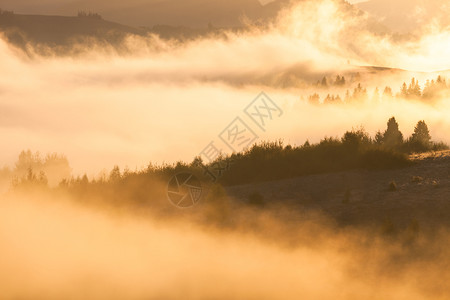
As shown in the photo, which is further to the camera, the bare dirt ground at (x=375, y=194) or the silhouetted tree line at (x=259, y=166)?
the silhouetted tree line at (x=259, y=166)

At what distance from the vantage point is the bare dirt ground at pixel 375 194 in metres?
13.1

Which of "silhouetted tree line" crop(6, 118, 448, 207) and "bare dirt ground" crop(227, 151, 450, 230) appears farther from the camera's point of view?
"silhouetted tree line" crop(6, 118, 448, 207)

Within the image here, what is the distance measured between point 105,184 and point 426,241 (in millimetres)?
10763

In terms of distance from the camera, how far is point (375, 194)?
14.7 metres

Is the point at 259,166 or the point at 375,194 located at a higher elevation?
the point at 259,166

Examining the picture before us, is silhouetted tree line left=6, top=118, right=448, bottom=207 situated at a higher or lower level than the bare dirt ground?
higher

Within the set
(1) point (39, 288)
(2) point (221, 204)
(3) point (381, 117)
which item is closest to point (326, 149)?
(2) point (221, 204)

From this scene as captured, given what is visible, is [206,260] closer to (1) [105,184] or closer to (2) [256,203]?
(2) [256,203]

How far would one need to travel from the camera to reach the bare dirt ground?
43.1 ft

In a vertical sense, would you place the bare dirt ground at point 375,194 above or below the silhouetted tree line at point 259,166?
below

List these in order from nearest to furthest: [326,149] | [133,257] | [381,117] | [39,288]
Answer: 1. [39,288]
2. [133,257]
3. [326,149]
4. [381,117]

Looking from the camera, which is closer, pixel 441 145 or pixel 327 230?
pixel 327 230

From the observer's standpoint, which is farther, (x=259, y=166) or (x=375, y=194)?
(x=259, y=166)

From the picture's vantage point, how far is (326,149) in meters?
18.2
